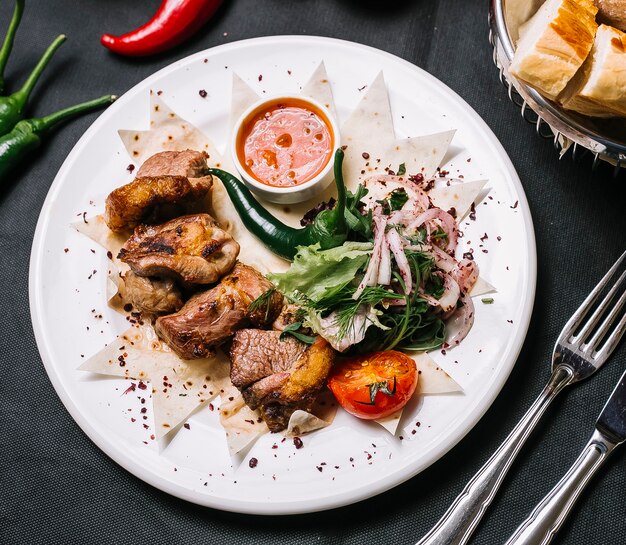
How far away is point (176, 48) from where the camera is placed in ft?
17.9

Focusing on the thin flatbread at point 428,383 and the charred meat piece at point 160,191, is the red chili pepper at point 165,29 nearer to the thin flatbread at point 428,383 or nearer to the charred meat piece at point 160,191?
the charred meat piece at point 160,191

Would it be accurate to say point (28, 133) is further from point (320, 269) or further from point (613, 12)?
point (613, 12)

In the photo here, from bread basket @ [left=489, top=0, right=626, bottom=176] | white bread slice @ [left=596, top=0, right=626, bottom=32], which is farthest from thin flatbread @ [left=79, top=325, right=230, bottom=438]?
white bread slice @ [left=596, top=0, right=626, bottom=32]

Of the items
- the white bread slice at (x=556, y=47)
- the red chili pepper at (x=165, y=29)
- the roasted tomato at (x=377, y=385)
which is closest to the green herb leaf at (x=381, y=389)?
Result: the roasted tomato at (x=377, y=385)

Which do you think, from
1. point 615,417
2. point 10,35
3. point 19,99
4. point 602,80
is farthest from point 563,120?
point 10,35

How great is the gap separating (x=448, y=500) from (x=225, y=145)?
117 inches

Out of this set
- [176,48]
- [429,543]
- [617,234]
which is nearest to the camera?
[429,543]

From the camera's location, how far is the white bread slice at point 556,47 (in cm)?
351

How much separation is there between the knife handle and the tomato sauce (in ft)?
8.50

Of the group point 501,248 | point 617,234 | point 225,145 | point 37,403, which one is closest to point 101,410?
point 37,403

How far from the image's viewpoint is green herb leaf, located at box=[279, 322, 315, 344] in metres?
4.36

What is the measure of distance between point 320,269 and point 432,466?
1500mm

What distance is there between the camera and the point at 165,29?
5.30 metres

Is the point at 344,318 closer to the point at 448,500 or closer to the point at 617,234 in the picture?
the point at 448,500
